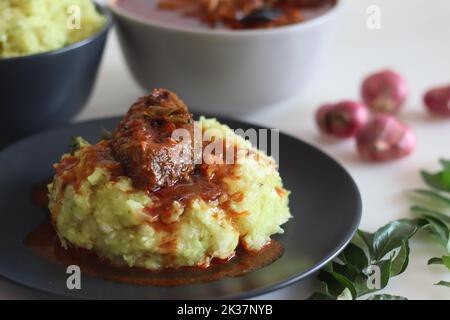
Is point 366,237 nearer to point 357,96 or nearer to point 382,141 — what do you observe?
point 382,141

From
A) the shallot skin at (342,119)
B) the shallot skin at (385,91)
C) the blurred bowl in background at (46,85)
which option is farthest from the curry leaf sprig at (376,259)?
the blurred bowl in background at (46,85)

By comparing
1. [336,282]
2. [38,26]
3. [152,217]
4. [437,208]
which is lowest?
[437,208]

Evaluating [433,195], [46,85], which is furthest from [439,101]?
[46,85]

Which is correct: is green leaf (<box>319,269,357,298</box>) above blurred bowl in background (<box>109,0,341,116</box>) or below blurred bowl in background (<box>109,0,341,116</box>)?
below

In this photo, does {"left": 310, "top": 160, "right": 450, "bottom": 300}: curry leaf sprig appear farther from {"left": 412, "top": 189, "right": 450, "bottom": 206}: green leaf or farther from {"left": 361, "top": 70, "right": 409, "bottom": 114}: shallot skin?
{"left": 361, "top": 70, "right": 409, "bottom": 114}: shallot skin

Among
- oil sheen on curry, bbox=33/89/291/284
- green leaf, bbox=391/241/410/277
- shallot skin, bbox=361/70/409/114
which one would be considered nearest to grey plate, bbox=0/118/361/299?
oil sheen on curry, bbox=33/89/291/284

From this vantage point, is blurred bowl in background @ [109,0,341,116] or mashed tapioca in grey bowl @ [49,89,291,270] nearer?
mashed tapioca in grey bowl @ [49,89,291,270]

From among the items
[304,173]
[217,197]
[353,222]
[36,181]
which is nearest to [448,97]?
[304,173]

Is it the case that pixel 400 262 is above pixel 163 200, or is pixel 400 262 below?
below
